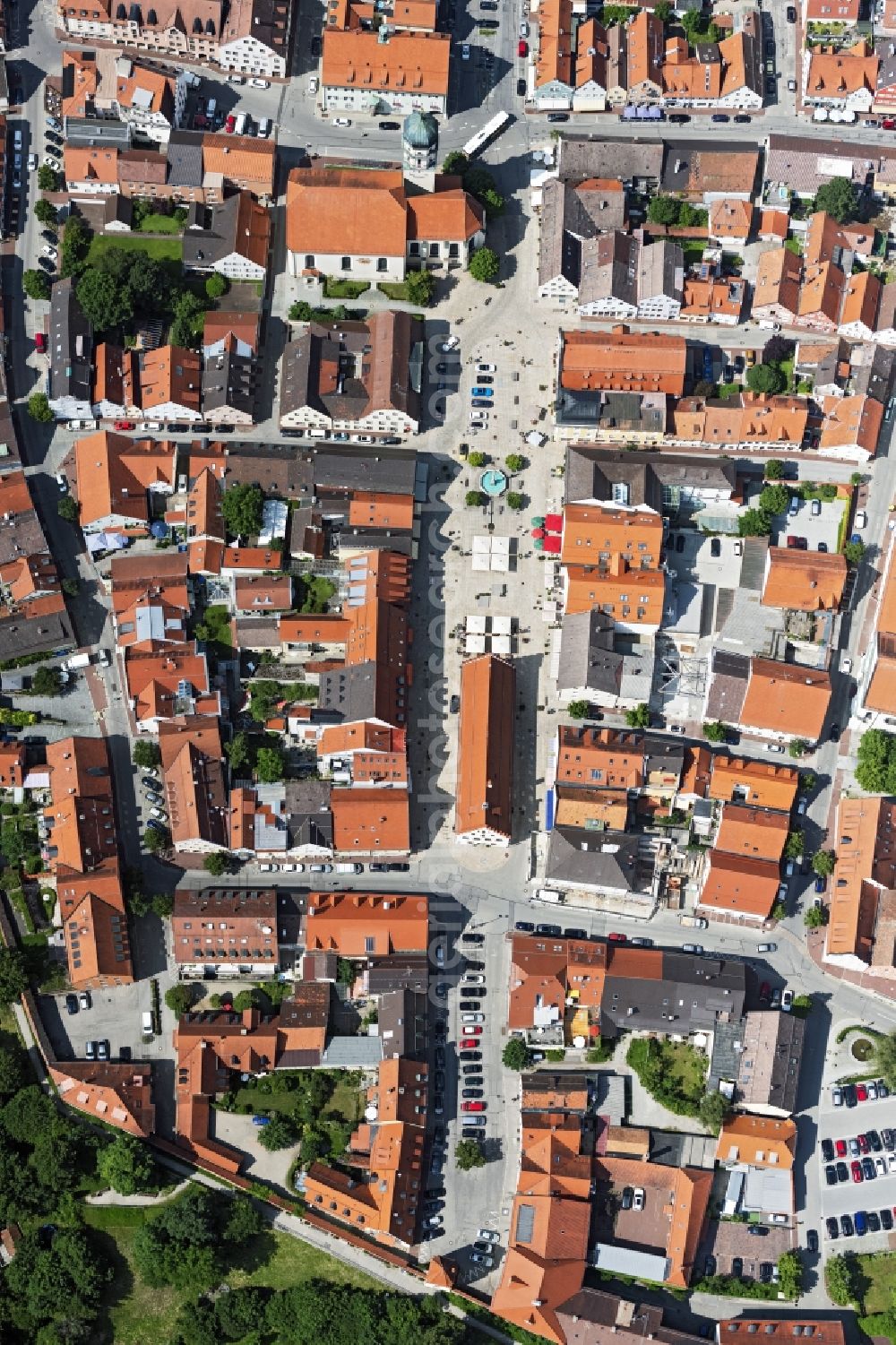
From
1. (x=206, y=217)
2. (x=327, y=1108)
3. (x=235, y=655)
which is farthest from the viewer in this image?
(x=206, y=217)

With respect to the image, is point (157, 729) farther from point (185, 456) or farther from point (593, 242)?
point (593, 242)

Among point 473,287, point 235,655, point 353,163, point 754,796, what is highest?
point 353,163

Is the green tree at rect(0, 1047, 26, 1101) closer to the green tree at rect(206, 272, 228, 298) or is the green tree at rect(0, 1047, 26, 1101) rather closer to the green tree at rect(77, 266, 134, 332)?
the green tree at rect(77, 266, 134, 332)

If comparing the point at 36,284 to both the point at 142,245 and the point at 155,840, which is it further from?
the point at 155,840

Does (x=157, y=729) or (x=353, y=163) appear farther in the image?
(x=353, y=163)

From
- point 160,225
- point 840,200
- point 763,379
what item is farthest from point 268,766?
point 840,200

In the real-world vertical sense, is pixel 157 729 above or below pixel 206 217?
below

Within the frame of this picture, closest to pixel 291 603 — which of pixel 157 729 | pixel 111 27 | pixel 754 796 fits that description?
pixel 157 729
